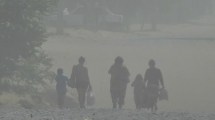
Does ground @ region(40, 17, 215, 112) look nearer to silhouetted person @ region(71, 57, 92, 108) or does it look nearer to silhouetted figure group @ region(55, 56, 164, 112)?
silhouetted figure group @ region(55, 56, 164, 112)

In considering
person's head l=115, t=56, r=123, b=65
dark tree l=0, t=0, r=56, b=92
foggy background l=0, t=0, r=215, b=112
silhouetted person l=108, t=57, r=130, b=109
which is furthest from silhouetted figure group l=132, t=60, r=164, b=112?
dark tree l=0, t=0, r=56, b=92

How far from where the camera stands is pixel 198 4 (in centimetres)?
14812

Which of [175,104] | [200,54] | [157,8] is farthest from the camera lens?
[157,8]

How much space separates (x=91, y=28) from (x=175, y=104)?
4481 centimetres

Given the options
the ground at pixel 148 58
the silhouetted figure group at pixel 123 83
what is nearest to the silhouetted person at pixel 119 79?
the silhouetted figure group at pixel 123 83

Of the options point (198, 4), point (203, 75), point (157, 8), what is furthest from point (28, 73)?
point (198, 4)

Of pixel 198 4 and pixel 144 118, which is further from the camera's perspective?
pixel 198 4

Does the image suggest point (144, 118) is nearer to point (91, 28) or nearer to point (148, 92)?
point (148, 92)

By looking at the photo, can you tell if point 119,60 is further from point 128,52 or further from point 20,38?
point 128,52

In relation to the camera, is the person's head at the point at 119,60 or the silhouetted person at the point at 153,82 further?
the person's head at the point at 119,60

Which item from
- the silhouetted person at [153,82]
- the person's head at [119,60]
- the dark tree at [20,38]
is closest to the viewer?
the silhouetted person at [153,82]

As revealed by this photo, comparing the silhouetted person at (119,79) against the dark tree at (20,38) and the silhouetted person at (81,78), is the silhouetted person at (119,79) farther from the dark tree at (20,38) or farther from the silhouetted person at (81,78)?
the dark tree at (20,38)

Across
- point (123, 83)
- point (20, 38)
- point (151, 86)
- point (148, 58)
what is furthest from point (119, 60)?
point (148, 58)

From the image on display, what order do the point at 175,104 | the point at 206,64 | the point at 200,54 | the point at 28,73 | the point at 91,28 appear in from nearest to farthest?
the point at 28,73
the point at 175,104
the point at 206,64
the point at 200,54
the point at 91,28
